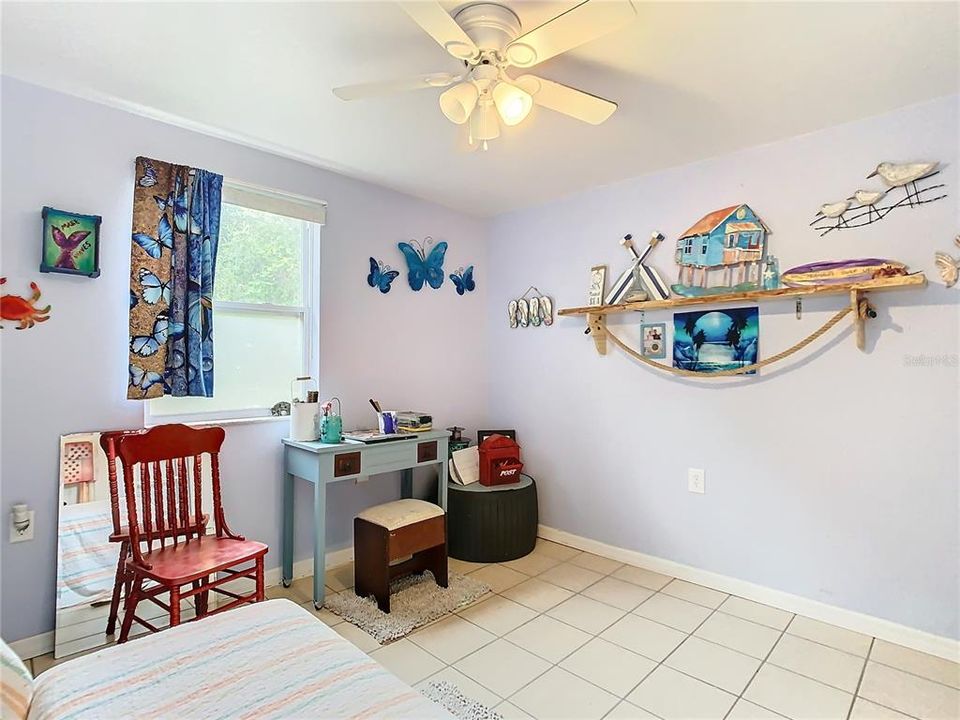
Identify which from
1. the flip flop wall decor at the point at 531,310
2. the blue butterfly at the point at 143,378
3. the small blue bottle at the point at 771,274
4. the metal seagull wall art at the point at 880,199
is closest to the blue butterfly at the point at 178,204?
the blue butterfly at the point at 143,378

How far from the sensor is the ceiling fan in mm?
1419

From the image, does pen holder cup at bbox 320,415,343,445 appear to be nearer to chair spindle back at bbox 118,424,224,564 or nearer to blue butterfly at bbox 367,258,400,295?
chair spindle back at bbox 118,424,224,564

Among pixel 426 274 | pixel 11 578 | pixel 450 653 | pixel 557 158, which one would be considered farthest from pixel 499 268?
pixel 11 578

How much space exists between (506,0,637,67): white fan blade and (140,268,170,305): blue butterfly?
5.98 ft

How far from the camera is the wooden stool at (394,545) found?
2.58 m

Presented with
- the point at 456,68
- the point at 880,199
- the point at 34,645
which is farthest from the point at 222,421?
the point at 880,199

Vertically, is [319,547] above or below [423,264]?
below

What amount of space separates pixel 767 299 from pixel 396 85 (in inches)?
79.6

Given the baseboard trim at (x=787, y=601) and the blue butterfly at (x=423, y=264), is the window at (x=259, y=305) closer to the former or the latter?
the blue butterfly at (x=423, y=264)

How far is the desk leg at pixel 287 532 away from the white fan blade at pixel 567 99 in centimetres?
222

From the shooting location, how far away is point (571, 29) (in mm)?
1470

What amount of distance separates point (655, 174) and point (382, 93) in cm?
186

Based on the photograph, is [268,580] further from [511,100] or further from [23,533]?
[511,100]

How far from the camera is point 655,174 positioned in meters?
3.09
